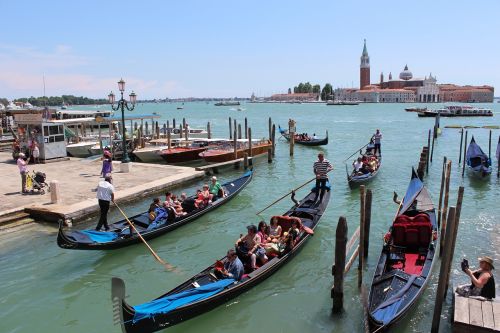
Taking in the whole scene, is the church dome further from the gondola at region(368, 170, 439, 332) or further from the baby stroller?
the gondola at region(368, 170, 439, 332)

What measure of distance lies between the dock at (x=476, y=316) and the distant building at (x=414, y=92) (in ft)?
507

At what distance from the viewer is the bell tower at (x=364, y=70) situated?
169m

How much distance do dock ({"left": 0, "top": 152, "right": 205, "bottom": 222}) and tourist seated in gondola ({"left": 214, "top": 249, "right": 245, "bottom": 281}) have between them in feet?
16.5

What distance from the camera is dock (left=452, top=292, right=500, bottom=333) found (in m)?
4.87

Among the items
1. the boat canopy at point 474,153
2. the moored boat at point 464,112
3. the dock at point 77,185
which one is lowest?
the dock at point 77,185

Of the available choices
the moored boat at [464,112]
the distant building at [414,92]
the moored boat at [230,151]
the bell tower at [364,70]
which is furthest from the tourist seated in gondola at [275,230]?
the bell tower at [364,70]

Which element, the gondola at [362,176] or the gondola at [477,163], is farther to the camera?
the gondola at [477,163]

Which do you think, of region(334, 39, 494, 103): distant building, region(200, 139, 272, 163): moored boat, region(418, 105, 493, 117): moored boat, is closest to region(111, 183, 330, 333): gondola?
region(200, 139, 272, 163): moored boat

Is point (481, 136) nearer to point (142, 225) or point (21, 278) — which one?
point (142, 225)

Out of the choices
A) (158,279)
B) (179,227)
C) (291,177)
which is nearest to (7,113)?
(291,177)

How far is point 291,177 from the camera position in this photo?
59.6 ft

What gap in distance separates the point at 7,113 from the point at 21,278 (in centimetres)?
2296

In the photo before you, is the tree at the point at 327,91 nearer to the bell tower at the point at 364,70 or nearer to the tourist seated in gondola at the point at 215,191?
the bell tower at the point at 364,70

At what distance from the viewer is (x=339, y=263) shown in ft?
21.0
